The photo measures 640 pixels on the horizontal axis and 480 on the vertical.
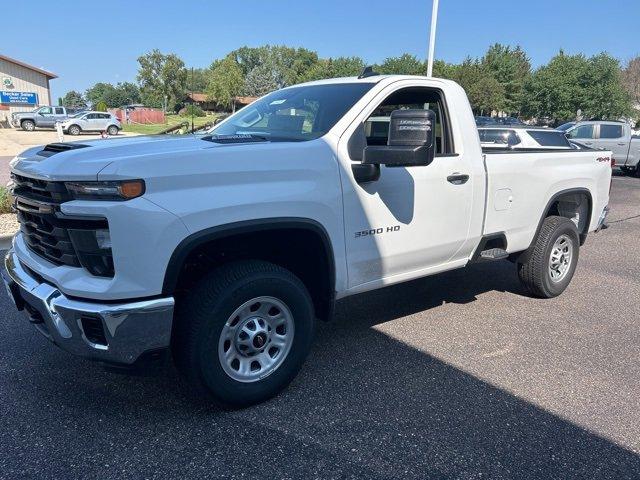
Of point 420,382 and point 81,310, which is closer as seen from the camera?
point 81,310

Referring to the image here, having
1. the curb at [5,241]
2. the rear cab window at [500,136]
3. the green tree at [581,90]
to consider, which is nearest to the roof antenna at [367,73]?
the curb at [5,241]

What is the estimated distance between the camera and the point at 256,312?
3.01 m

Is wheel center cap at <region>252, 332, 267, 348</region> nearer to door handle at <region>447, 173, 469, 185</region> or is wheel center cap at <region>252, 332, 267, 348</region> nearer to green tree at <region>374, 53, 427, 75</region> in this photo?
door handle at <region>447, 173, 469, 185</region>

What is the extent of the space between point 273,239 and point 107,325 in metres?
1.11

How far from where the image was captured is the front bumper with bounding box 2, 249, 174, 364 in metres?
2.50

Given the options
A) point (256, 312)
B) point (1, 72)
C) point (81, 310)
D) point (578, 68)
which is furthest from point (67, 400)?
point (1, 72)

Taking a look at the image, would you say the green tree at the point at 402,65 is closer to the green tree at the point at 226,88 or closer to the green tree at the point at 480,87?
the green tree at the point at 480,87

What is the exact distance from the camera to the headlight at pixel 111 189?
8.07 feet

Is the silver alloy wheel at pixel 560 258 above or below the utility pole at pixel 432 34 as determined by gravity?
below

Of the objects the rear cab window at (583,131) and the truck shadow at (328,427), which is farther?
the rear cab window at (583,131)

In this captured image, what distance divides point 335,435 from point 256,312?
2.72ft

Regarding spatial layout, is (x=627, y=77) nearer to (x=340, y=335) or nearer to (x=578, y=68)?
(x=578, y=68)

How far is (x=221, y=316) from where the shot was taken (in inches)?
110

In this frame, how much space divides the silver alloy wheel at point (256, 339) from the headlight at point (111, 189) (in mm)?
861
